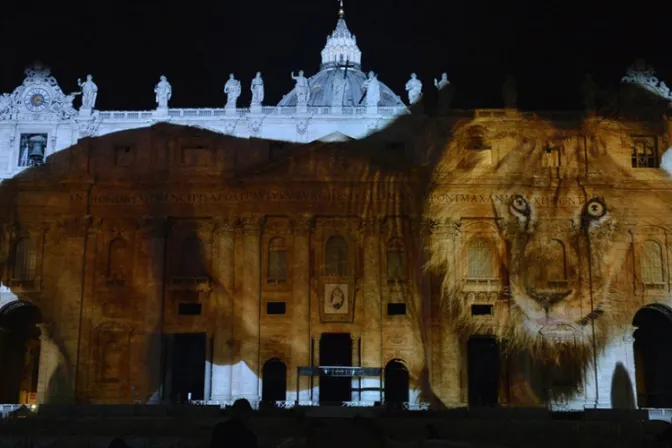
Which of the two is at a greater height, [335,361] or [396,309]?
[396,309]

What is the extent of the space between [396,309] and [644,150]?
17535mm

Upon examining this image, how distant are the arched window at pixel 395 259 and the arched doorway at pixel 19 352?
67.8ft

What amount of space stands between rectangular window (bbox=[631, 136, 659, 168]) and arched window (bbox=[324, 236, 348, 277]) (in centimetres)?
1789

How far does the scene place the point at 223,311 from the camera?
161 feet


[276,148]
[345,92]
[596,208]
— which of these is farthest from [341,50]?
[596,208]

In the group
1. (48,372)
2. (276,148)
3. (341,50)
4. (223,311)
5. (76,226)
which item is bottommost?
(48,372)

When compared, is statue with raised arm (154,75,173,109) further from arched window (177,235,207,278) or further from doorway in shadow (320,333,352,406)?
doorway in shadow (320,333,352,406)

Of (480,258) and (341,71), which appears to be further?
(341,71)

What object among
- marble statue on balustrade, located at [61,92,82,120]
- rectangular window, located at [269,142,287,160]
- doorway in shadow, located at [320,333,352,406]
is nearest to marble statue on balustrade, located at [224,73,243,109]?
A: rectangular window, located at [269,142,287,160]

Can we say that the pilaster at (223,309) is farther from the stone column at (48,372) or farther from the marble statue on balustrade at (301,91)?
the stone column at (48,372)

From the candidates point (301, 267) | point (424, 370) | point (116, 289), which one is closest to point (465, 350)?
point (424, 370)

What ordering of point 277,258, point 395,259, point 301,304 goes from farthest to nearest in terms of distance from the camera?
point 277,258 < point 395,259 < point 301,304

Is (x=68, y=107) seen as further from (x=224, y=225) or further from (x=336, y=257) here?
(x=336, y=257)

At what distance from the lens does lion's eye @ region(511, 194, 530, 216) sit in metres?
50.3
